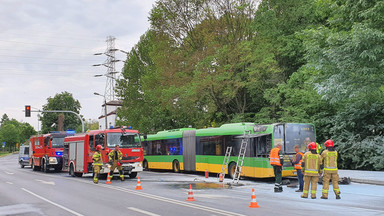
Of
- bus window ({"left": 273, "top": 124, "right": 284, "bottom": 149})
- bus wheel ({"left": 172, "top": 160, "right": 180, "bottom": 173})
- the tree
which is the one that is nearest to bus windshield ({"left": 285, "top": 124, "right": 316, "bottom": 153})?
bus window ({"left": 273, "top": 124, "right": 284, "bottom": 149})

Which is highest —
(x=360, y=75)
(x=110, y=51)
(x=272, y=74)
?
(x=110, y=51)

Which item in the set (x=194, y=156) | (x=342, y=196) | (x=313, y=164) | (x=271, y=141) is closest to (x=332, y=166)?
(x=313, y=164)

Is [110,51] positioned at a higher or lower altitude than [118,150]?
higher

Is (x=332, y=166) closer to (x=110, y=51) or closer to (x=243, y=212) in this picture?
(x=243, y=212)

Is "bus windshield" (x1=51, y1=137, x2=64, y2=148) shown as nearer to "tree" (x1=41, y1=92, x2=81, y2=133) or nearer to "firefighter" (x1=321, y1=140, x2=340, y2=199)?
"firefighter" (x1=321, y1=140, x2=340, y2=199)

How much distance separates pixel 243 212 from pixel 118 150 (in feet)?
37.5

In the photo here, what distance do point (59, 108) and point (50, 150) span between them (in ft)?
215

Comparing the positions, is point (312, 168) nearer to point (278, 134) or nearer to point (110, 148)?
point (278, 134)

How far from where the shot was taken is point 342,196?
13.2 metres

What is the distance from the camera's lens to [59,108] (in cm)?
9425

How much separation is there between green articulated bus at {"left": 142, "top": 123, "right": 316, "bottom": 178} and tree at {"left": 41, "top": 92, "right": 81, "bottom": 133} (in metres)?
68.0

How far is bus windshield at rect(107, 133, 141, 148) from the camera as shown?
22.1 meters

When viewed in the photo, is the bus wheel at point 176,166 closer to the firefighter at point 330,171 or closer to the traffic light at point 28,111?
the firefighter at point 330,171

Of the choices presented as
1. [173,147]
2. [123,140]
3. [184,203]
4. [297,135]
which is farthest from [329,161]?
[173,147]
